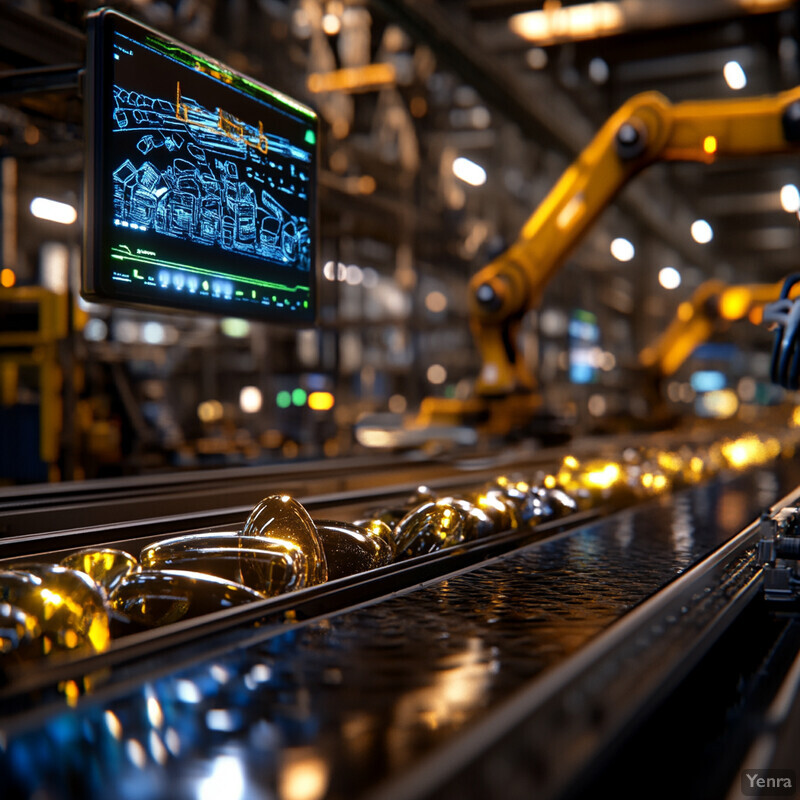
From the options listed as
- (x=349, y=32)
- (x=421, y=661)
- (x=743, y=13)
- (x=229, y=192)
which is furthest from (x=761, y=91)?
(x=421, y=661)

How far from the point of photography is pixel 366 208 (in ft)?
23.1

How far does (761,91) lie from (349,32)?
609cm

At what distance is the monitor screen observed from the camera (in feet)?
6.04

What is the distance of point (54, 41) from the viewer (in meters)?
3.55

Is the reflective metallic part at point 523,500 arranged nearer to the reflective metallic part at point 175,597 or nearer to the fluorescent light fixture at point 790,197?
the reflective metallic part at point 175,597

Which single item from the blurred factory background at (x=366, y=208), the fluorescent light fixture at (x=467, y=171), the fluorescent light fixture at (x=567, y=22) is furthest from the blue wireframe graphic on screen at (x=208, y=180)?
the fluorescent light fixture at (x=567, y=22)

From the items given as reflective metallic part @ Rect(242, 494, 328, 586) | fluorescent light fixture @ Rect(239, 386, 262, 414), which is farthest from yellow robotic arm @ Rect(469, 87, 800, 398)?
fluorescent light fixture @ Rect(239, 386, 262, 414)

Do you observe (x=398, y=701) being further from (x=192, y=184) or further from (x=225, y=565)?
(x=192, y=184)

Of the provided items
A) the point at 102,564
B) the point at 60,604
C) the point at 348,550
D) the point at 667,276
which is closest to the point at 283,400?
the point at 348,550

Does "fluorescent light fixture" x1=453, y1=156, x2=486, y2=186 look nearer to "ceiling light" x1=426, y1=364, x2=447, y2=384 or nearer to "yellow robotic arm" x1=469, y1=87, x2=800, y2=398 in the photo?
"yellow robotic arm" x1=469, y1=87, x2=800, y2=398

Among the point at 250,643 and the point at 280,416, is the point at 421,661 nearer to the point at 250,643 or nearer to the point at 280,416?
the point at 250,643

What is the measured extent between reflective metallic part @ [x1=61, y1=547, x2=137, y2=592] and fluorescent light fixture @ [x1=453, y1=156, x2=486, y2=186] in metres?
8.86

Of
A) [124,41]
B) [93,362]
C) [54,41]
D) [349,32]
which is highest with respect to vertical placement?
[349,32]

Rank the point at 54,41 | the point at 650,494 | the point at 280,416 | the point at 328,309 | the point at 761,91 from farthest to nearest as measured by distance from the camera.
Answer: the point at 328,309
the point at 761,91
the point at 280,416
the point at 54,41
the point at 650,494
